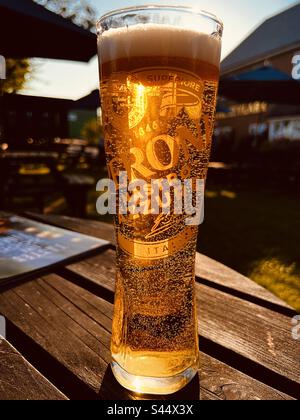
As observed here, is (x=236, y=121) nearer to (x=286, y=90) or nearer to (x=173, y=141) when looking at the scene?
(x=286, y=90)

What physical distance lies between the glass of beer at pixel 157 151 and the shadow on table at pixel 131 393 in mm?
12

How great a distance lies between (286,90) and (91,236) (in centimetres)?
786

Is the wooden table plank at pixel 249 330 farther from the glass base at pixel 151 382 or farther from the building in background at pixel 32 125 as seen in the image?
the building in background at pixel 32 125

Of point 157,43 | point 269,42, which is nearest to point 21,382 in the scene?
point 157,43

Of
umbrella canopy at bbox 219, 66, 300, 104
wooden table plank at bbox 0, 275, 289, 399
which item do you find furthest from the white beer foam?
umbrella canopy at bbox 219, 66, 300, 104

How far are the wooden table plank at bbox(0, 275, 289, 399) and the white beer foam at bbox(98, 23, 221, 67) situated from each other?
1.87ft

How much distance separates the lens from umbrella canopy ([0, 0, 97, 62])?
114 inches

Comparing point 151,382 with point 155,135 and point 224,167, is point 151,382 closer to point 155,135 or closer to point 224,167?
point 155,135

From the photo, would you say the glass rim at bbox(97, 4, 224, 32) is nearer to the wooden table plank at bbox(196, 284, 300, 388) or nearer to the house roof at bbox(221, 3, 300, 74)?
the wooden table plank at bbox(196, 284, 300, 388)

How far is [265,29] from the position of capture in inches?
187

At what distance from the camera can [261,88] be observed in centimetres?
796

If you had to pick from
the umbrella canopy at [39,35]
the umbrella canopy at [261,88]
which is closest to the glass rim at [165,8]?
the umbrella canopy at [39,35]

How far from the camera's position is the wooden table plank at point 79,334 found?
611 millimetres

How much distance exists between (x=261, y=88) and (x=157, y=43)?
8.09 metres
